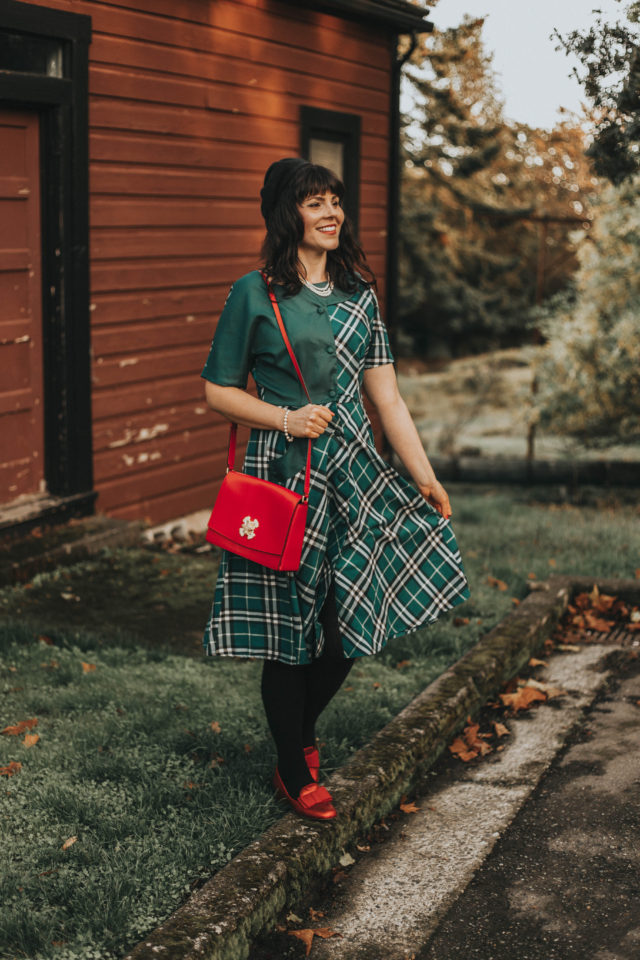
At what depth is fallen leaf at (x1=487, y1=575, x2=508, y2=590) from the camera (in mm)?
6211

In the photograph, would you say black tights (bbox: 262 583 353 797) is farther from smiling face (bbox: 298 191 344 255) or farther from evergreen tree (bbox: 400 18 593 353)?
evergreen tree (bbox: 400 18 593 353)

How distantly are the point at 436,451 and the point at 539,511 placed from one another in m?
6.55

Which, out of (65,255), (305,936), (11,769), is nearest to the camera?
(305,936)

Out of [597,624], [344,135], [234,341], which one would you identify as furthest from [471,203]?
[234,341]

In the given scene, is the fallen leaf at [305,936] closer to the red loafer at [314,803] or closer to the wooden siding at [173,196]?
the red loafer at [314,803]

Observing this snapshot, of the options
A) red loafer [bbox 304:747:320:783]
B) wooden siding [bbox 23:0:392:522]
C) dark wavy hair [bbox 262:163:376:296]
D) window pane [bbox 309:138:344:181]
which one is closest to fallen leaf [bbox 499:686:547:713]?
red loafer [bbox 304:747:320:783]

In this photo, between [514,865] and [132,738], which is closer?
[514,865]

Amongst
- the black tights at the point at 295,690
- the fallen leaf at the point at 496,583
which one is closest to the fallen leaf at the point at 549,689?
the fallen leaf at the point at 496,583

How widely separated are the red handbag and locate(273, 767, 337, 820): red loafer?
734 millimetres

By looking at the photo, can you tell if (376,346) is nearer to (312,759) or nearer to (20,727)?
(312,759)

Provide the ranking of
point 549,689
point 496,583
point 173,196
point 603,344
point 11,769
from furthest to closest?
point 603,344 < point 173,196 < point 496,583 < point 549,689 < point 11,769

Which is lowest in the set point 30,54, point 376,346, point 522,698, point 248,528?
point 522,698

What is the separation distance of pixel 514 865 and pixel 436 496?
3.82ft

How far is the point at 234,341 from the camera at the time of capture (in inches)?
128
